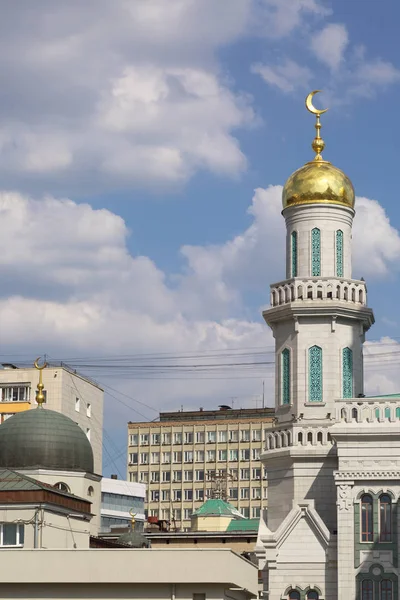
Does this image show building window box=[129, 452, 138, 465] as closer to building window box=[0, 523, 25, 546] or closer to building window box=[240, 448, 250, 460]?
building window box=[240, 448, 250, 460]

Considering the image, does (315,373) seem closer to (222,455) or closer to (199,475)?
(222,455)

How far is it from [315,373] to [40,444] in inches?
621

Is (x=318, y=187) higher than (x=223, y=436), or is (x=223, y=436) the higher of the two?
(x=223, y=436)

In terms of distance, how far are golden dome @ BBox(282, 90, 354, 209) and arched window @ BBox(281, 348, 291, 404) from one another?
754 cm

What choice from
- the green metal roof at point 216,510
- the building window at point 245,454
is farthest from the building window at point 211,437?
the green metal roof at point 216,510

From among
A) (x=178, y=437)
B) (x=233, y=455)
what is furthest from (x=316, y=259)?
(x=178, y=437)

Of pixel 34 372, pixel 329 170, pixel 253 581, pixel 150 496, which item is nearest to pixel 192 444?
pixel 150 496

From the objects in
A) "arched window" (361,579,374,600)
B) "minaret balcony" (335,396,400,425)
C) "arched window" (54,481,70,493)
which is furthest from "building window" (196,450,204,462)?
"arched window" (361,579,374,600)

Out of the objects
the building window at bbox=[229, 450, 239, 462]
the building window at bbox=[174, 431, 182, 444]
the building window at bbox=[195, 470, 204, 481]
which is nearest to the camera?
the building window at bbox=[229, 450, 239, 462]

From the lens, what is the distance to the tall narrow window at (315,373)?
66.6 metres

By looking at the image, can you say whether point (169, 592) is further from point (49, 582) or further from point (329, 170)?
point (329, 170)

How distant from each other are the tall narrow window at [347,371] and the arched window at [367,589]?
978 cm

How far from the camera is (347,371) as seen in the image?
221 ft

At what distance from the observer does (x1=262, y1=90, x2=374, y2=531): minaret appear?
65.2 m
